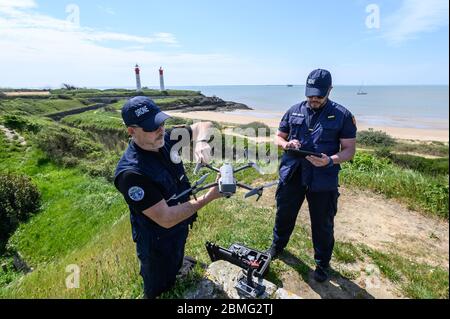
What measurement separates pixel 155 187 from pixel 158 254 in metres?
0.90

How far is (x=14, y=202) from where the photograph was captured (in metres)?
16.5

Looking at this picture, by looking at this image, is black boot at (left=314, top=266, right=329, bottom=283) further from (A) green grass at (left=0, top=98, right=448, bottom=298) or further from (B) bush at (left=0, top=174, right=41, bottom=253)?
(B) bush at (left=0, top=174, right=41, bottom=253)

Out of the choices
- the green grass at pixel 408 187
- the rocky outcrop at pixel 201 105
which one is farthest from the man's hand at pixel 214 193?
the rocky outcrop at pixel 201 105

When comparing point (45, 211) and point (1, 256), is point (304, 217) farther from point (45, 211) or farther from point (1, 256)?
point (45, 211)

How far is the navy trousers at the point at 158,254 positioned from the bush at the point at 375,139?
32297 millimetres

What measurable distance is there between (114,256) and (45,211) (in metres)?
14.0

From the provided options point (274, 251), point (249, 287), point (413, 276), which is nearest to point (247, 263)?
point (249, 287)

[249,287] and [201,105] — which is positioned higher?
[201,105]

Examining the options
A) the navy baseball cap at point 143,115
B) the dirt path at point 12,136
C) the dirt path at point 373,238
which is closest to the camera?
the navy baseball cap at point 143,115

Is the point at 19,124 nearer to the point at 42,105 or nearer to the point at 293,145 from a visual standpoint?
the point at 42,105

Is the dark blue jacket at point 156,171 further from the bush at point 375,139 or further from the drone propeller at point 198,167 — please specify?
the bush at point 375,139

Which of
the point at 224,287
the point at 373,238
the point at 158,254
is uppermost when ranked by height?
the point at 158,254

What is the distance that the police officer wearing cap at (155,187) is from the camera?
2473 mm
